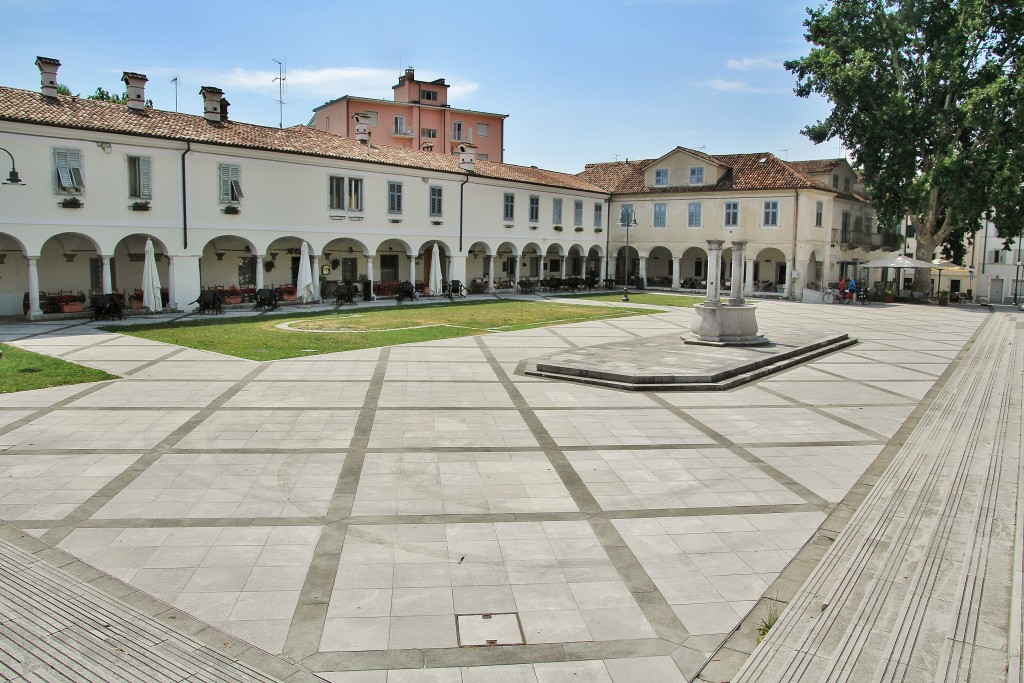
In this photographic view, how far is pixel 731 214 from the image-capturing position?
45031 millimetres

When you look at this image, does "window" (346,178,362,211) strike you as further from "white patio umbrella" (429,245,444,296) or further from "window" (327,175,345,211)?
"white patio umbrella" (429,245,444,296)

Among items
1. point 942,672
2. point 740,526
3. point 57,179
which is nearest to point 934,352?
point 740,526

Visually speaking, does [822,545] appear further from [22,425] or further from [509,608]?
[22,425]

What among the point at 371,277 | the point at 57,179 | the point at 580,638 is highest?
the point at 57,179

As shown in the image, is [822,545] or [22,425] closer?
[822,545]

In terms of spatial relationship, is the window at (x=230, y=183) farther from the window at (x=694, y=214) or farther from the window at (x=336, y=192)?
the window at (x=694, y=214)

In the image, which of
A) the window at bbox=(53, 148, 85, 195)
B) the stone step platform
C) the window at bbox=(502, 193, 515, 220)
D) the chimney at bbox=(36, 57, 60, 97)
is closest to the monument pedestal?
the stone step platform

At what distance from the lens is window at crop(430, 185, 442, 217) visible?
3794 centimetres

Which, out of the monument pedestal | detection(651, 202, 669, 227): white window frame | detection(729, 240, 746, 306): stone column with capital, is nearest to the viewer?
the monument pedestal

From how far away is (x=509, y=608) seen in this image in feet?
19.6

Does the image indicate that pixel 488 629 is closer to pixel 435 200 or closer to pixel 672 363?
pixel 672 363

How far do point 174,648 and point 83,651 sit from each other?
619mm

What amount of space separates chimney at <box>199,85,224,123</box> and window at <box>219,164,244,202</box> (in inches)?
118

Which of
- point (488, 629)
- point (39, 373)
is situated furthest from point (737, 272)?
point (39, 373)
